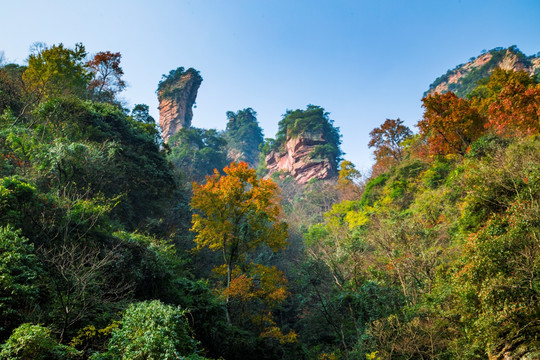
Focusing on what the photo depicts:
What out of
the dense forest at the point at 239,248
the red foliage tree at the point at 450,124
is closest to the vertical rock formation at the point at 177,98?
the dense forest at the point at 239,248

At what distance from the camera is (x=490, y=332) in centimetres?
628

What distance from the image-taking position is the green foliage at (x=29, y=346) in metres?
4.48

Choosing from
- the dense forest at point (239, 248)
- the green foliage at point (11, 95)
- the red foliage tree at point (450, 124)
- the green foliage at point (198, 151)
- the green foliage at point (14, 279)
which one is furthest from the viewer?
the green foliage at point (198, 151)

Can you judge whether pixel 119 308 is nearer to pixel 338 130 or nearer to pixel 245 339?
pixel 245 339

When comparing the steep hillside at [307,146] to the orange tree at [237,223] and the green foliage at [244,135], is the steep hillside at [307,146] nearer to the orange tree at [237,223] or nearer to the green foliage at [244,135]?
the green foliage at [244,135]

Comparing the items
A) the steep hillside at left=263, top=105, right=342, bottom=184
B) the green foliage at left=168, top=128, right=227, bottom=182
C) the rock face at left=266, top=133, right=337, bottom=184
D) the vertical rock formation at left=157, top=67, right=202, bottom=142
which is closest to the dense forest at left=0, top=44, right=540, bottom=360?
the green foliage at left=168, top=128, right=227, bottom=182

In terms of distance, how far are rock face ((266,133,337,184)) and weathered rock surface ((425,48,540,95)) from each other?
71.1 ft

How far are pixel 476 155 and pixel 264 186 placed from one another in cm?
1205

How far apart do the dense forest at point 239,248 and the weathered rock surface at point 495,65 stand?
605 inches

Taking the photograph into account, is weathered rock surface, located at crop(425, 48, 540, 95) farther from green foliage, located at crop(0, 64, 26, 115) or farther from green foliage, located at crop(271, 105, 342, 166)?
green foliage, located at crop(0, 64, 26, 115)

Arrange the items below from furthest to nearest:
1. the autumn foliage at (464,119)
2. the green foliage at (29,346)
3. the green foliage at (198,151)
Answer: the green foliage at (198,151) → the autumn foliage at (464,119) → the green foliage at (29,346)

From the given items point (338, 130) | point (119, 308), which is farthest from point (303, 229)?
point (338, 130)

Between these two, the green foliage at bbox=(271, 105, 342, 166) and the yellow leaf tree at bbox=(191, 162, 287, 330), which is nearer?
the yellow leaf tree at bbox=(191, 162, 287, 330)

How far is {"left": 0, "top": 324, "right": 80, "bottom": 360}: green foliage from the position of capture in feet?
14.7
